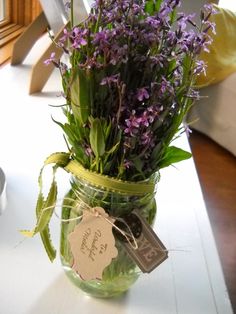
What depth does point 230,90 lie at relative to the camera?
152 cm

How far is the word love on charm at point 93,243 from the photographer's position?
1.36ft

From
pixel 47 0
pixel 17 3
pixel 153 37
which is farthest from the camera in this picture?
pixel 17 3

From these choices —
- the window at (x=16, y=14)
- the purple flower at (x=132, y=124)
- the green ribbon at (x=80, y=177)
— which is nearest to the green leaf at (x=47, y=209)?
the green ribbon at (x=80, y=177)

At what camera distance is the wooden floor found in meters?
1.12

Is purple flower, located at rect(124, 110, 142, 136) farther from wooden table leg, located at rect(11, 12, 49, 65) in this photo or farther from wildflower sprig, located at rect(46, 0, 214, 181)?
wooden table leg, located at rect(11, 12, 49, 65)

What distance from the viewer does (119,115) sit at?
1.20 feet

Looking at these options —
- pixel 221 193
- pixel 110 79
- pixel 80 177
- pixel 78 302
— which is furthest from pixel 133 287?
pixel 221 193

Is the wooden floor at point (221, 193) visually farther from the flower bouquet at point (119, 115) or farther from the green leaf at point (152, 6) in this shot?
the green leaf at point (152, 6)

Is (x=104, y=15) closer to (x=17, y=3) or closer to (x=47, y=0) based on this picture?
(x=47, y=0)

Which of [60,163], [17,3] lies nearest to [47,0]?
[17,3]

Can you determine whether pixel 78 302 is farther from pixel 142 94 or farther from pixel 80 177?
pixel 142 94

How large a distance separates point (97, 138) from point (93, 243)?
120 millimetres

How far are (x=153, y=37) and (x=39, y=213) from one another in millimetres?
227

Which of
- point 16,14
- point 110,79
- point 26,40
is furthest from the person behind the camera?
point 16,14
